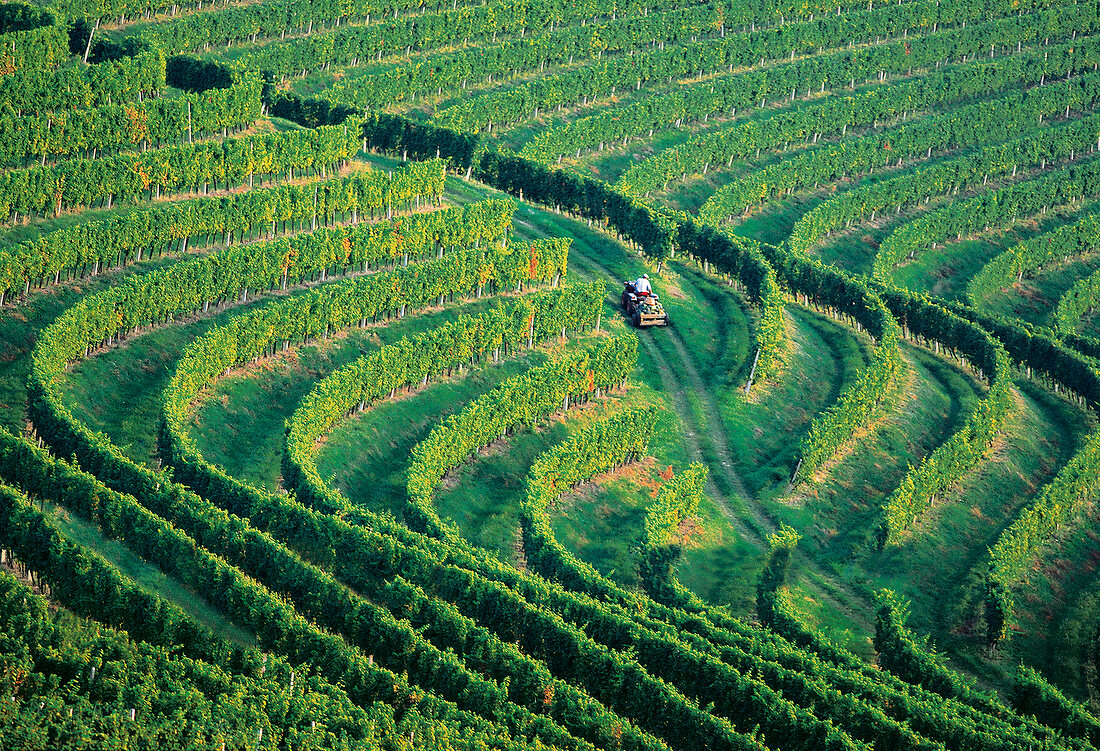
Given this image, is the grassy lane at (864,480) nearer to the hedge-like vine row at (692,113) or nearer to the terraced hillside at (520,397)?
the terraced hillside at (520,397)

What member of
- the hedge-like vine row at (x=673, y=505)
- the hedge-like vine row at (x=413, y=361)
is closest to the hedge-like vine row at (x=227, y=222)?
the hedge-like vine row at (x=413, y=361)

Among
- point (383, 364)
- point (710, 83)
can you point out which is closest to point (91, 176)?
point (383, 364)

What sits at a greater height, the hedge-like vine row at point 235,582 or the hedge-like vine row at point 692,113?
the hedge-like vine row at point 692,113

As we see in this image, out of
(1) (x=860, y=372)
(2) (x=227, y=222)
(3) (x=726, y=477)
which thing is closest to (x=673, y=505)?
(3) (x=726, y=477)

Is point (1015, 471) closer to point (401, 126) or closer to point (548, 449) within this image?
point (548, 449)

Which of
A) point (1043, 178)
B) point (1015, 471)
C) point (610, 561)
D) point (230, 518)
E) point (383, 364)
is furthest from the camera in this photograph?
point (1043, 178)

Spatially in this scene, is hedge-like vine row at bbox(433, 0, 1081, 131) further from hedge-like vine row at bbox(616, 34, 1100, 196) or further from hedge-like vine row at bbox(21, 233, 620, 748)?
hedge-like vine row at bbox(21, 233, 620, 748)
